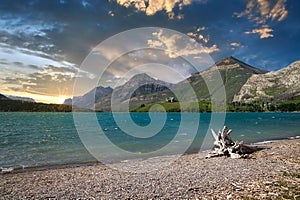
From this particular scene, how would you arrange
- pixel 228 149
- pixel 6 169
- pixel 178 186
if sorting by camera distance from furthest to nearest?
pixel 228 149 → pixel 6 169 → pixel 178 186

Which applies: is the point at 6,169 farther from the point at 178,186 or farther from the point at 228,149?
the point at 228,149

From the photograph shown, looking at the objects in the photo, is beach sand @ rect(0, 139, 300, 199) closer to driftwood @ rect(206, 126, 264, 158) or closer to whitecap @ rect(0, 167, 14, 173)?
whitecap @ rect(0, 167, 14, 173)

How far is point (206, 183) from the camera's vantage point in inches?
598

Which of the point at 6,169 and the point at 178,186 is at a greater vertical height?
the point at 178,186

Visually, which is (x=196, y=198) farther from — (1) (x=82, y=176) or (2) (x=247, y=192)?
(1) (x=82, y=176)

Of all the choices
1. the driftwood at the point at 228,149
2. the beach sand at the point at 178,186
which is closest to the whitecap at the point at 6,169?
the beach sand at the point at 178,186

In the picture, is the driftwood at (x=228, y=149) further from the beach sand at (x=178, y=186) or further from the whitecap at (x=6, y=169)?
the whitecap at (x=6, y=169)

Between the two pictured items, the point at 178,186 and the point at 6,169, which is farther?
the point at 6,169

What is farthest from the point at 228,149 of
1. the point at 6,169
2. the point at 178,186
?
the point at 6,169

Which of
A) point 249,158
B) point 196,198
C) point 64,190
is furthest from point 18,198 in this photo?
point 249,158

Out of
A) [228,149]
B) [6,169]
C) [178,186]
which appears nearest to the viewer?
[178,186]

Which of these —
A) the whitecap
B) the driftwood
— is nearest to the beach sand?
the whitecap

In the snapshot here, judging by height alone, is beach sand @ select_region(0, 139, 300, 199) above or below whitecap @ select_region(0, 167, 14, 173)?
above

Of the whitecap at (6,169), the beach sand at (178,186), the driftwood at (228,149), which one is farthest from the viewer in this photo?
the driftwood at (228,149)
